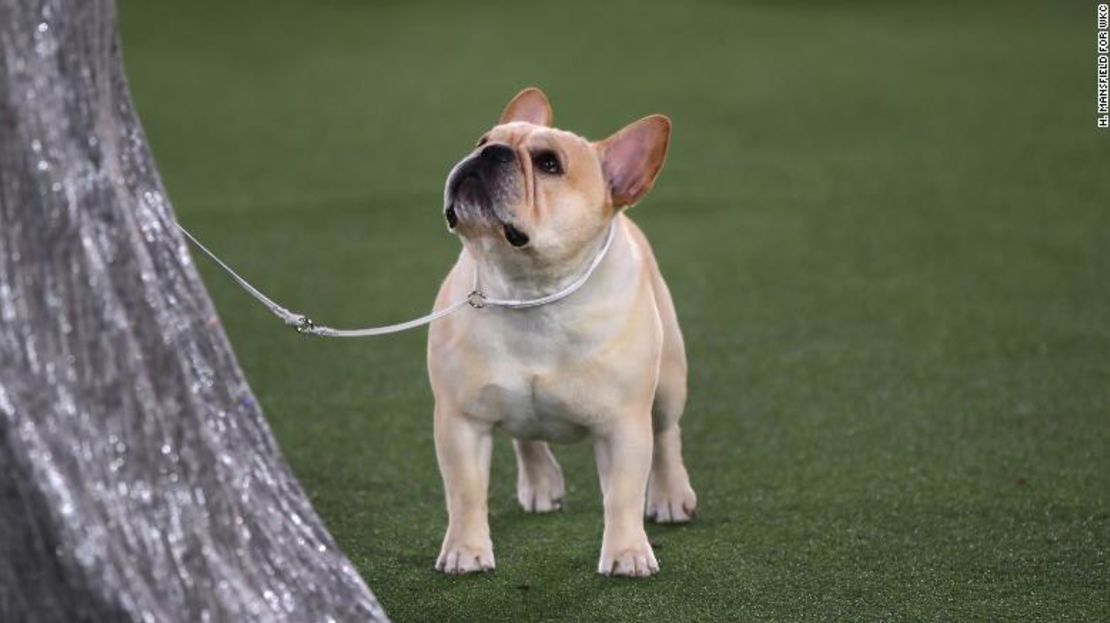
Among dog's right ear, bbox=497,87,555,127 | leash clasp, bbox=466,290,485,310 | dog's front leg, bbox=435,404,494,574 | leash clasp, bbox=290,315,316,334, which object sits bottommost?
dog's front leg, bbox=435,404,494,574

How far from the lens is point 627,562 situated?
297 centimetres

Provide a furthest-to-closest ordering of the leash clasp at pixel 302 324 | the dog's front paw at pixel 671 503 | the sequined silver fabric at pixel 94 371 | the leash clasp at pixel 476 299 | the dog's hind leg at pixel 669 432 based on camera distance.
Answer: the dog's front paw at pixel 671 503 → the dog's hind leg at pixel 669 432 → the leash clasp at pixel 476 299 → the leash clasp at pixel 302 324 → the sequined silver fabric at pixel 94 371

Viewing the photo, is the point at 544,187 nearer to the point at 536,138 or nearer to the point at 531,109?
the point at 536,138

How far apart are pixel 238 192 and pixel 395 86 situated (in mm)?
2432

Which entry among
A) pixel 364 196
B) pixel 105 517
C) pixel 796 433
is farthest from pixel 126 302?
pixel 364 196

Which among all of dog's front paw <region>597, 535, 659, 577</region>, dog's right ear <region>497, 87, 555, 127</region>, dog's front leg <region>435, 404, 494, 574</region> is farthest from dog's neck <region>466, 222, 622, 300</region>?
dog's front paw <region>597, 535, 659, 577</region>

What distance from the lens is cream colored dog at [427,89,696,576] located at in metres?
2.83

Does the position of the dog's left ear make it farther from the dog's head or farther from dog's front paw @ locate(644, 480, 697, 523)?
dog's front paw @ locate(644, 480, 697, 523)

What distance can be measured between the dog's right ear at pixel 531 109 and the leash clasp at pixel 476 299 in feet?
1.37

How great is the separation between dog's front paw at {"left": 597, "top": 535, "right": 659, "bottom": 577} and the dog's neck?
473 mm

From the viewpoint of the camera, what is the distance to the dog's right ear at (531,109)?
126 inches

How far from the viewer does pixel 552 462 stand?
3.48 metres

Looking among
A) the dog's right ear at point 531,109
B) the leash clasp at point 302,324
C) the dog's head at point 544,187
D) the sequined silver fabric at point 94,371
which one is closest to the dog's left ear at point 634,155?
the dog's head at point 544,187

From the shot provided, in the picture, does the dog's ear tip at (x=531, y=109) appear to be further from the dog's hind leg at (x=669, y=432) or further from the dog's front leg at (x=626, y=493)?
the dog's front leg at (x=626, y=493)
